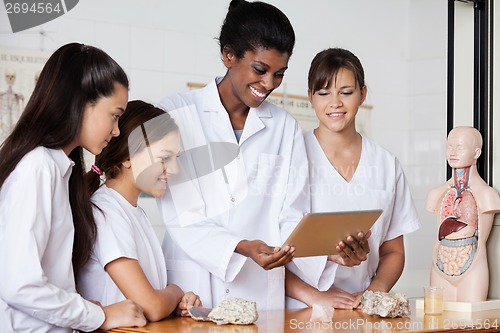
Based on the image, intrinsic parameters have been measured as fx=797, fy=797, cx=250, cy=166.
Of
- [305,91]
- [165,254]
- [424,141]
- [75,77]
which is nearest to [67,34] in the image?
[75,77]

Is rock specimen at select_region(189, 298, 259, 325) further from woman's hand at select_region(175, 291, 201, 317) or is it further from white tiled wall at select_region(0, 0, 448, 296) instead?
white tiled wall at select_region(0, 0, 448, 296)

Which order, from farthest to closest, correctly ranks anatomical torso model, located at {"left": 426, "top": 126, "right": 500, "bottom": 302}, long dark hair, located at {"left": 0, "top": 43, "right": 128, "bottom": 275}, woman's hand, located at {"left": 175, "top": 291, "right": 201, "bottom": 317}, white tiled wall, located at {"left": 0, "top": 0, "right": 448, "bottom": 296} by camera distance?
anatomical torso model, located at {"left": 426, "top": 126, "right": 500, "bottom": 302}
white tiled wall, located at {"left": 0, "top": 0, "right": 448, "bottom": 296}
woman's hand, located at {"left": 175, "top": 291, "right": 201, "bottom": 317}
long dark hair, located at {"left": 0, "top": 43, "right": 128, "bottom": 275}

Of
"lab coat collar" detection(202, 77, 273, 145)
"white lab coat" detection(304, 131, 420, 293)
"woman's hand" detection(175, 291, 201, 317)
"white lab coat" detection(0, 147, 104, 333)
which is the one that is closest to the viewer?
"white lab coat" detection(0, 147, 104, 333)

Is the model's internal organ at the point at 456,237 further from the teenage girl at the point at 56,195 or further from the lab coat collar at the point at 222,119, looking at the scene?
the teenage girl at the point at 56,195

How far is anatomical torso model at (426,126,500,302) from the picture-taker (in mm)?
2633

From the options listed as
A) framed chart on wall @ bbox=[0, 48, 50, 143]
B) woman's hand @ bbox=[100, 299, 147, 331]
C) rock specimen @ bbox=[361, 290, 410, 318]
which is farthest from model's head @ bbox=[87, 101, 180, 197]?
rock specimen @ bbox=[361, 290, 410, 318]

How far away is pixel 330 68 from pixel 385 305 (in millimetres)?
821

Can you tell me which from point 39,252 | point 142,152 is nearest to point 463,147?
A: point 142,152

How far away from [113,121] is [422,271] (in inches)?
60.2

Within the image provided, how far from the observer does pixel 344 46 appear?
2.83m

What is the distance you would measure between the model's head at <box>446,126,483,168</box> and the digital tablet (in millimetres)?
614

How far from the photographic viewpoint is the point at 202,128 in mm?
2314

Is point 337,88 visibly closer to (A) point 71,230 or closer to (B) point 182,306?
(B) point 182,306

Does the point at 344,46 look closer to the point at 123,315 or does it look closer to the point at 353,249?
the point at 353,249
